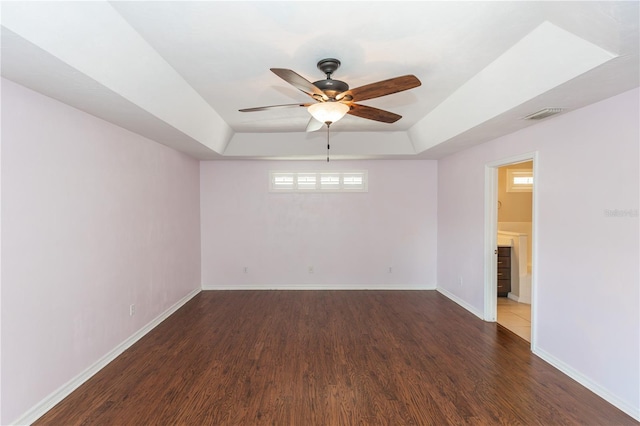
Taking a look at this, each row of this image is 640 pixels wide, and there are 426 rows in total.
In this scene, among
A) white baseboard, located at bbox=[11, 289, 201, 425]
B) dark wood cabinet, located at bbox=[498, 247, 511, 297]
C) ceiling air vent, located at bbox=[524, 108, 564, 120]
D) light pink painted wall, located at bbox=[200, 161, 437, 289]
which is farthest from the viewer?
light pink painted wall, located at bbox=[200, 161, 437, 289]

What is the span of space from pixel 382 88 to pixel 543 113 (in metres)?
1.71

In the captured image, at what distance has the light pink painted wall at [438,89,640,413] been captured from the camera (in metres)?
2.26

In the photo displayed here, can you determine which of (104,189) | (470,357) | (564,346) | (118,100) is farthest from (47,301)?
(564,346)

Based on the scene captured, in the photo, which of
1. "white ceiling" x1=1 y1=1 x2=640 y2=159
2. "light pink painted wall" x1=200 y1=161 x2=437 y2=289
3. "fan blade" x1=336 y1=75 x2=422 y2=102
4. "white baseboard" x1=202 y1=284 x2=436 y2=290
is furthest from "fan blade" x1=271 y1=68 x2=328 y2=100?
"white baseboard" x1=202 y1=284 x2=436 y2=290

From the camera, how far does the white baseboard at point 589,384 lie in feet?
7.29

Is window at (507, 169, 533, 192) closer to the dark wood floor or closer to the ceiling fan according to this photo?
the dark wood floor

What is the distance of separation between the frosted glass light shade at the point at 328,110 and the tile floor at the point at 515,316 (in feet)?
11.1

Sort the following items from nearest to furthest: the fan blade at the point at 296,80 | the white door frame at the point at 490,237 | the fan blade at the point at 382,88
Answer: the fan blade at the point at 296,80 < the fan blade at the point at 382,88 < the white door frame at the point at 490,237

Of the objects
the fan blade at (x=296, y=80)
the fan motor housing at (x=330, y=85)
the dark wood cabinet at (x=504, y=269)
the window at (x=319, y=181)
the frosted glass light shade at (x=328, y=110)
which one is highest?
the fan motor housing at (x=330, y=85)

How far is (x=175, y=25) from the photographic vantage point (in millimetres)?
1965

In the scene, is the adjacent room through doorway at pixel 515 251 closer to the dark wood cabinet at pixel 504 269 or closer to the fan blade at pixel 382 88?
the dark wood cabinet at pixel 504 269

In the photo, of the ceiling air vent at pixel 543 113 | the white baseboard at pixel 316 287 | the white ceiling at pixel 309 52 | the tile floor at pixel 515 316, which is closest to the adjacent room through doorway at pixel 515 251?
the tile floor at pixel 515 316

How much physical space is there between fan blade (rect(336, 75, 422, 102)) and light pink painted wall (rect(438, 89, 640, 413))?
1732 mm

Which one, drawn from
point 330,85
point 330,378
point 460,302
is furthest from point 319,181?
point 330,378
